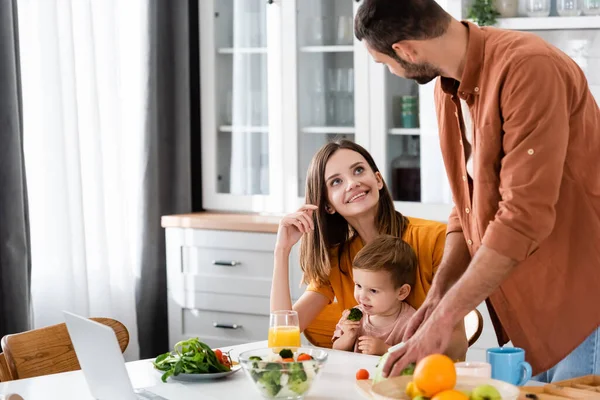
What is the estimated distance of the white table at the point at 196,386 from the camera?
179 centimetres

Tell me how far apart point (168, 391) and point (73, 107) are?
6.76ft

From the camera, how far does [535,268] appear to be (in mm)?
1889

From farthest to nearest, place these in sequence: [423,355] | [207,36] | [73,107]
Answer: [207,36]
[73,107]
[423,355]

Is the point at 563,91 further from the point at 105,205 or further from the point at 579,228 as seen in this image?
the point at 105,205

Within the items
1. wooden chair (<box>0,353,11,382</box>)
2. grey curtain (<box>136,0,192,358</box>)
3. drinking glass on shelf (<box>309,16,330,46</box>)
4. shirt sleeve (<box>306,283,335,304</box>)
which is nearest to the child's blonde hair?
shirt sleeve (<box>306,283,335,304</box>)

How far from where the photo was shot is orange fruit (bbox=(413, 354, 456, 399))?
56.2 inches

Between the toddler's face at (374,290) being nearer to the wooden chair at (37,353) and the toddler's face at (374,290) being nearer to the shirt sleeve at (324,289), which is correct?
the shirt sleeve at (324,289)

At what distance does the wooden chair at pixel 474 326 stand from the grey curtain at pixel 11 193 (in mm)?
1721

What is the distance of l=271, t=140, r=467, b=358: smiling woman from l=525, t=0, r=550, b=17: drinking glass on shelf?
112 centimetres

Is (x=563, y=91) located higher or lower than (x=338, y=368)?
higher

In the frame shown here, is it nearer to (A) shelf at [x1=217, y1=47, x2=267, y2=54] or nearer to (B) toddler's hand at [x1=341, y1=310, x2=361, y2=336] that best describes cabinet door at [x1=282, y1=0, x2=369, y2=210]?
(A) shelf at [x1=217, y1=47, x2=267, y2=54]

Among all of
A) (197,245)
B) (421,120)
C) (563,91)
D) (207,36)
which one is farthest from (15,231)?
(563,91)

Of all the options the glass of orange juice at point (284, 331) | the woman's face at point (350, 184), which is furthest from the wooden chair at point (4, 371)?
the woman's face at point (350, 184)

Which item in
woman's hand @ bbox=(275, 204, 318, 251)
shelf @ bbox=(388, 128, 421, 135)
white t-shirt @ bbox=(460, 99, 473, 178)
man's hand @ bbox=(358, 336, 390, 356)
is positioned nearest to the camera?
white t-shirt @ bbox=(460, 99, 473, 178)
